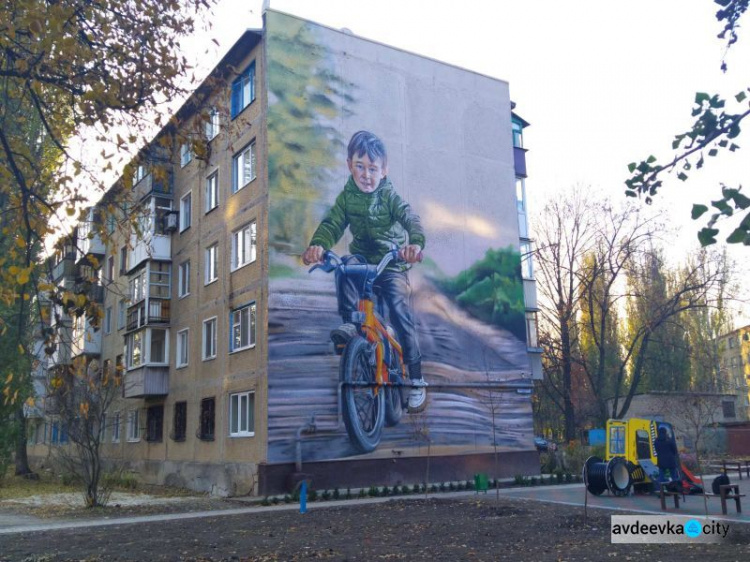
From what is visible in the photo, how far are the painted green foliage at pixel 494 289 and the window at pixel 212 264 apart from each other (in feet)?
27.2

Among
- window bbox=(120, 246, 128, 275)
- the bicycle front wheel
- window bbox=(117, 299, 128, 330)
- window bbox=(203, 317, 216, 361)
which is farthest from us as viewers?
window bbox=(117, 299, 128, 330)

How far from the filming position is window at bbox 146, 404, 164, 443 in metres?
30.7

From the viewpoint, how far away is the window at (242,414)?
23.7 meters

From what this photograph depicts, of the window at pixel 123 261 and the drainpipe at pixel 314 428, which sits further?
the window at pixel 123 261

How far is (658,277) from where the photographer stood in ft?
127

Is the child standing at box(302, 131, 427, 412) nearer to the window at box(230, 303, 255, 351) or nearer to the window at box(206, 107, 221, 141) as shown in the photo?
the window at box(230, 303, 255, 351)

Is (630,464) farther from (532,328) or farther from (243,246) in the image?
(243,246)

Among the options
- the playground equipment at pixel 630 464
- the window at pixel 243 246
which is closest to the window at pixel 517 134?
the window at pixel 243 246

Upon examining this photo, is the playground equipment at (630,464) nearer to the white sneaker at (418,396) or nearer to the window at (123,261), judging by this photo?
the white sneaker at (418,396)

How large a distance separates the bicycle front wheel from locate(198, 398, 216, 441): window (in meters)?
5.31

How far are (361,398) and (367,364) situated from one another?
1161 millimetres

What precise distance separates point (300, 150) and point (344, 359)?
709 cm

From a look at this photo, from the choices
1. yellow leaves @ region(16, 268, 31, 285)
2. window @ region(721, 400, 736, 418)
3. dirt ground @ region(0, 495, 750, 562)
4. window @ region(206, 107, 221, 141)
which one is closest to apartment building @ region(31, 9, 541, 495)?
window @ region(206, 107, 221, 141)

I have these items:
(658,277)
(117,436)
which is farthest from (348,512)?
(658,277)
